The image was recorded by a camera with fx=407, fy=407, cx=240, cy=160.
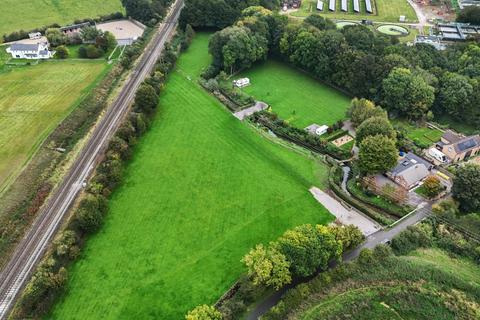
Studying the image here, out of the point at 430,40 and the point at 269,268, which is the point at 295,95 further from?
the point at 269,268

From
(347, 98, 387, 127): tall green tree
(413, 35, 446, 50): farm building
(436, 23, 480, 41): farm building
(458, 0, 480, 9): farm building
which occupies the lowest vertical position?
(347, 98, 387, 127): tall green tree

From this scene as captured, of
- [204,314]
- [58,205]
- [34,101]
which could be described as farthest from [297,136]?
[34,101]

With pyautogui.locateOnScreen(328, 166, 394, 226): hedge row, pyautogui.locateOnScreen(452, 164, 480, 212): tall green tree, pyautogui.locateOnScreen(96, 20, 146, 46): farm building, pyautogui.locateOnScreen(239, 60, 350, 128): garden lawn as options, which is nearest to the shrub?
pyautogui.locateOnScreen(328, 166, 394, 226): hedge row

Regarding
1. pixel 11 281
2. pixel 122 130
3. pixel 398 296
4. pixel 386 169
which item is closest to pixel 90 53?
pixel 122 130

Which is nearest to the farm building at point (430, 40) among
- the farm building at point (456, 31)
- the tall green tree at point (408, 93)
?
the farm building at point (456, 31)

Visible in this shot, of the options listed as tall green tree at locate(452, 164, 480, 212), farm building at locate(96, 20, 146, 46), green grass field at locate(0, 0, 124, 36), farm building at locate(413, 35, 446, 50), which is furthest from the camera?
green grass field at locate(0, 0, 124, 36)

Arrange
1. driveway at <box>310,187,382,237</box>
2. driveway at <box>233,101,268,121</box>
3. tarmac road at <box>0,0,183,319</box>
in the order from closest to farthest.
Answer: tarmac road at <box>0,0,183,319</box>
driveway at <box>310,187,382,237</box>
driveway at <box>233,101,268,121</box>

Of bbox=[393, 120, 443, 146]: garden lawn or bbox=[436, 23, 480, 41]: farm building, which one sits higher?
Result: bbox=[436, 23, 480, 41]: farm building

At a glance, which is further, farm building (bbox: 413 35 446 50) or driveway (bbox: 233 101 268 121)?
farm building (bbox: 413 35 446 50)

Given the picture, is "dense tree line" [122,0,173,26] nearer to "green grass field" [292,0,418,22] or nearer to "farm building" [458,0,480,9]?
"green grass field" [292,0,418,22]
